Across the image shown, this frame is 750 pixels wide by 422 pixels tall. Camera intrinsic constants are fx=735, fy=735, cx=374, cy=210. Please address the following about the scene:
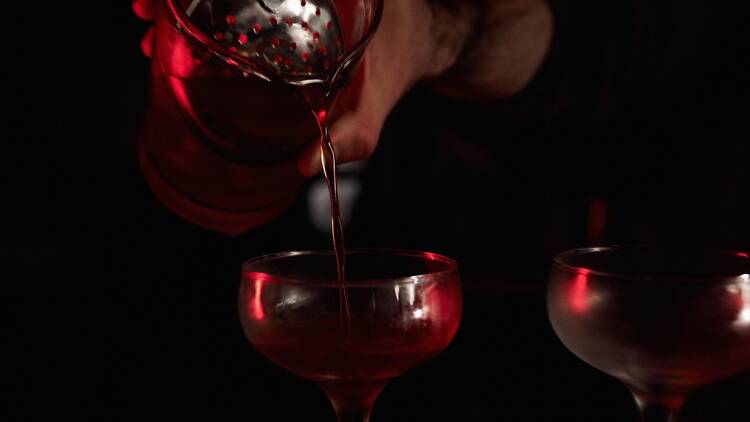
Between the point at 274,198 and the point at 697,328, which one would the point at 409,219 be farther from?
the point at 697,328

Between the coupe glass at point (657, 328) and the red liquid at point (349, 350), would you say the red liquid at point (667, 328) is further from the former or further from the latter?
the red liquid at point (349, 350)

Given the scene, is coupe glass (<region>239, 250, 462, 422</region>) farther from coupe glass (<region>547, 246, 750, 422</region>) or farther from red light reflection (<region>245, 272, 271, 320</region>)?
coupe glass (<region>547, 246, 750, 422</region>)

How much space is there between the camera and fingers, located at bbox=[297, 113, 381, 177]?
0.68 m

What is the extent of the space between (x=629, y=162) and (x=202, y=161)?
158cm

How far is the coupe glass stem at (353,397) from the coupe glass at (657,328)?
0.57 feet

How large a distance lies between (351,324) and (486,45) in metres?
0.76

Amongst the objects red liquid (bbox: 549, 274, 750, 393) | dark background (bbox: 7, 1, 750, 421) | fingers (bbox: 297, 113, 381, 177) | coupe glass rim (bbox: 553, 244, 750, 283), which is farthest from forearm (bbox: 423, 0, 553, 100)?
red liquid (bbox: 549, 274, 750, 393)

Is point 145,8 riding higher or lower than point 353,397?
higher

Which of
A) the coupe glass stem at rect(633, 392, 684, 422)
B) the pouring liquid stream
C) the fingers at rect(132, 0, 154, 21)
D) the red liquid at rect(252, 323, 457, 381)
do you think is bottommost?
the coupe glass stem at rect(633, 392, 684, 422)

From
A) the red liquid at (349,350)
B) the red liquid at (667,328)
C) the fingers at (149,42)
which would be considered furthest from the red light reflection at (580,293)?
the fingers at (149,42)

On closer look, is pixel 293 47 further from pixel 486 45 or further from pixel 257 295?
pixel 486 45

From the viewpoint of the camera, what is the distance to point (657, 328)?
574 millimetres

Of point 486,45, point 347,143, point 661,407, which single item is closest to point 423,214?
point 486,45

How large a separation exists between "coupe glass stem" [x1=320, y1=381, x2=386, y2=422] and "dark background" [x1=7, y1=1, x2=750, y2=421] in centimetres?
31
